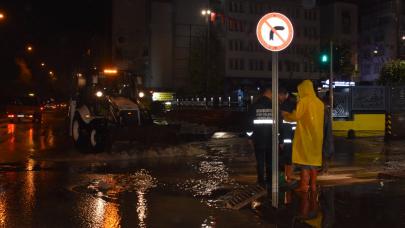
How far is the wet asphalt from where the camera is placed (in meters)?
8.21

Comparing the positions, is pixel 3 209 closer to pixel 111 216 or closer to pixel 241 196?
pixel 111 216

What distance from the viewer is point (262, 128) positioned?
10.7 metres

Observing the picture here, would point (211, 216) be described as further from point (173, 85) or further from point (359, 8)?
point (359, 8)

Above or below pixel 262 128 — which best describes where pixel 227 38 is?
above

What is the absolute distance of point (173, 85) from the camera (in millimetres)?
87625

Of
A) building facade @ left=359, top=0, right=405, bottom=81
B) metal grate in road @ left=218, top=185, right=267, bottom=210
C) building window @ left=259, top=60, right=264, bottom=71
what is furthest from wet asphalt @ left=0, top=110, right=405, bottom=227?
building facade @ left=359, top=0, right=405, bottom=81

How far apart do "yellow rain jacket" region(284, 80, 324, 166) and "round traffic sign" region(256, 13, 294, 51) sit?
133 cm

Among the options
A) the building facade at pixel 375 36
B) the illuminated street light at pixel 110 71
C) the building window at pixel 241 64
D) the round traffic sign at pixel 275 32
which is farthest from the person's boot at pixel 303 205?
the building facade at pixel 375 36

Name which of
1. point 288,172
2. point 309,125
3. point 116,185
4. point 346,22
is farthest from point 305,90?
point 346,22

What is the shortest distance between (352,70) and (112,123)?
55536 millimetres

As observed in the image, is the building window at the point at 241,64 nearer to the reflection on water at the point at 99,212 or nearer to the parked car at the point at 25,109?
the parked car at the point at 25,109

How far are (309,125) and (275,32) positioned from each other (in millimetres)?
1881

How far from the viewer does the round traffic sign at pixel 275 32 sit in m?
8.84

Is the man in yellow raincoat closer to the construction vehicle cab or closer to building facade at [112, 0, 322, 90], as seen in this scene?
the construction vehicle cab
